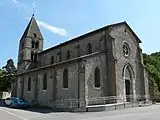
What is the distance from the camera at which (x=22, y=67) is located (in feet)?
140

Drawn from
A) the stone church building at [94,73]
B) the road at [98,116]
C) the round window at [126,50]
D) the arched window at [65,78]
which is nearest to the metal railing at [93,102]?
the stone church building at [94,73]

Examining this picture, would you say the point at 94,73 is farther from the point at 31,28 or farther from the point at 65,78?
the point at 31,28

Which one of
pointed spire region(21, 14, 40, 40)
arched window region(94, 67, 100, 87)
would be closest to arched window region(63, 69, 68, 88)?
arched window region(94, 67, 100, 87)

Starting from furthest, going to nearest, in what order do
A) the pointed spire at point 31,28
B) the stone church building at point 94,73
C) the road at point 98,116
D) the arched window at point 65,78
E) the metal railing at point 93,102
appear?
the pointed spire at point 31,28 → the arched window at point 65,78 → the stone church building at point 94,73 → the metal railing at point 93,102 → the road at point 98,116

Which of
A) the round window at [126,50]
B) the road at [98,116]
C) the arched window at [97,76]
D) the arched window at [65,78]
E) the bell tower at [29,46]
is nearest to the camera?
the road at [98,116]

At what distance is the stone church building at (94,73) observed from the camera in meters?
24.0

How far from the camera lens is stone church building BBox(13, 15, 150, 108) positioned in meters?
24.0

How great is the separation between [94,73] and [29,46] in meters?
23.4

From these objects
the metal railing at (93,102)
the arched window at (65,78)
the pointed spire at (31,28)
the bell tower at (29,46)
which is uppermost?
the pointed spire at (31,28)

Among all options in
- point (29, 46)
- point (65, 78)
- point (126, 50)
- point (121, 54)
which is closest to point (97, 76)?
point (65, 78)

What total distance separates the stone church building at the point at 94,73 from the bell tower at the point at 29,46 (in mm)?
6911

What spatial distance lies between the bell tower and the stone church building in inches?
272

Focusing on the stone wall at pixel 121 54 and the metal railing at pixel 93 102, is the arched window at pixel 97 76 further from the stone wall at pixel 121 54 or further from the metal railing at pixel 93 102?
the stone wall at pixel 121 54

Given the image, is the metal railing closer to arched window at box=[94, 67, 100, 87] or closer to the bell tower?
arched window at box=[94, 67, 100, 87]
